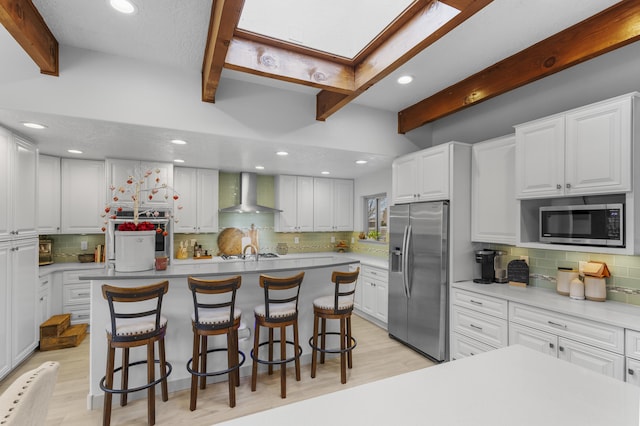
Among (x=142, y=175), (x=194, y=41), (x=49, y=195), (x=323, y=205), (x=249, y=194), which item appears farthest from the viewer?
(x=323, y=205)

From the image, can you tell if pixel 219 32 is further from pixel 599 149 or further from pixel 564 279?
pixel 564 279

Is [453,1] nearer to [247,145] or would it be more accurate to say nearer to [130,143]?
[247,145]

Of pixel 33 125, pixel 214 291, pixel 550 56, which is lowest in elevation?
pixel 214 291

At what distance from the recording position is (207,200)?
488cm

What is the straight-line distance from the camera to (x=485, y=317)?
289 centimetres

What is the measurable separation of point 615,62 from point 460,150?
131 cm

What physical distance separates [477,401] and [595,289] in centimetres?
230

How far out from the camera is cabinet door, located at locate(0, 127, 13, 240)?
2.76m

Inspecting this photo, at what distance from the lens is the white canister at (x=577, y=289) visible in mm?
2551

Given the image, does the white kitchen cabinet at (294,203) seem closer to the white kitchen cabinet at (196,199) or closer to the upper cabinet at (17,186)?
the white kitchen cabinet at (196,199)

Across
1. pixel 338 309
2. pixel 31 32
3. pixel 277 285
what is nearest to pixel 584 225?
pixel 338 309

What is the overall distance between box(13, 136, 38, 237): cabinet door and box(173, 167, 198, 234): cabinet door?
158 centimetres

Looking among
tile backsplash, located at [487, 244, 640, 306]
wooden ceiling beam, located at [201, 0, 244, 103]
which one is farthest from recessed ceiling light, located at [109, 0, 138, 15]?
tile backsplash, located at [487, 244, 640, 306]

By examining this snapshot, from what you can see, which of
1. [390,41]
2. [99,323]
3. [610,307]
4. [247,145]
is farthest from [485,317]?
[99,323]
